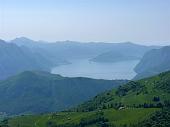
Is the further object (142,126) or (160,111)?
(160,111)

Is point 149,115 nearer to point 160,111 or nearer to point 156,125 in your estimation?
point 160,111

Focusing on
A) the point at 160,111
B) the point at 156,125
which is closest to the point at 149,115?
the point at 160,111

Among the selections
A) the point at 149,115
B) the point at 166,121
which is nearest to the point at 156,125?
the point at 166,121

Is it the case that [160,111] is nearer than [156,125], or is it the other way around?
[156,125]

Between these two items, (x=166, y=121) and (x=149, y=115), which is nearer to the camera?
(x=166, y=121)

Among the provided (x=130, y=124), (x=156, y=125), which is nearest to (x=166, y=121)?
(x=156, y=125)
